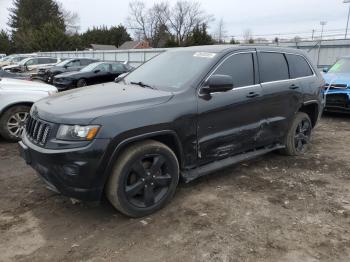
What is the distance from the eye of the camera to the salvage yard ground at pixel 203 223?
318cm

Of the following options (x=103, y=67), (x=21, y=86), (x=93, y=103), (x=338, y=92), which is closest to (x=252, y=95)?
(x=93, y=103)

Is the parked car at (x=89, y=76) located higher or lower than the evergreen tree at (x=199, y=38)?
lower

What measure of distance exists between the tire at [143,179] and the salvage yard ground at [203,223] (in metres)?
0.17

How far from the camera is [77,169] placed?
328 centimetres

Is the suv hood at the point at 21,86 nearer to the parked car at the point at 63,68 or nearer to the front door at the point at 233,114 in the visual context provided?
the front door at the point at 233,114

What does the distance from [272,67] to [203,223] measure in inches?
106

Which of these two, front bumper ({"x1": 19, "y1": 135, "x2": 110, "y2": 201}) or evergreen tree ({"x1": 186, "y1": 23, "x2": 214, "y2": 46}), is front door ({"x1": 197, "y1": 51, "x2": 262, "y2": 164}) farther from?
evergreen tree ({"x1": 186, "y1": 23, "x2": 214, "y2": 46})

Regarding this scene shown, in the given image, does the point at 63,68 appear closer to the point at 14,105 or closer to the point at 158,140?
the point at 14,105

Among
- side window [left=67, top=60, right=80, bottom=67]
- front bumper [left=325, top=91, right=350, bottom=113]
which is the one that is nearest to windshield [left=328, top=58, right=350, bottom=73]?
front bumper [left=325, top=91, right=350, bottom=113]

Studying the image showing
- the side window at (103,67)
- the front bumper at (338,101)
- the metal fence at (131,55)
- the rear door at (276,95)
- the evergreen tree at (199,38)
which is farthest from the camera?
the evergreen tree at (199,38)

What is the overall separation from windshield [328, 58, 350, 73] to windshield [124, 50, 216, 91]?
6584 millimetres

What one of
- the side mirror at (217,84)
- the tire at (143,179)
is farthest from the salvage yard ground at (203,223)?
the side mirror at (217,84)

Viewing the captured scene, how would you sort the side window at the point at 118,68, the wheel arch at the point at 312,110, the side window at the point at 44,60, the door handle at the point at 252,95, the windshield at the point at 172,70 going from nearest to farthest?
the windshield at the point at 172,70 → the door handle at the point at 252,95 → the wheel arch at the point at 312,110 → the side window at the point at 118,68 → the side window at the point at 44,60

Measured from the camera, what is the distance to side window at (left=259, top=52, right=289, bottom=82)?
198 inches
